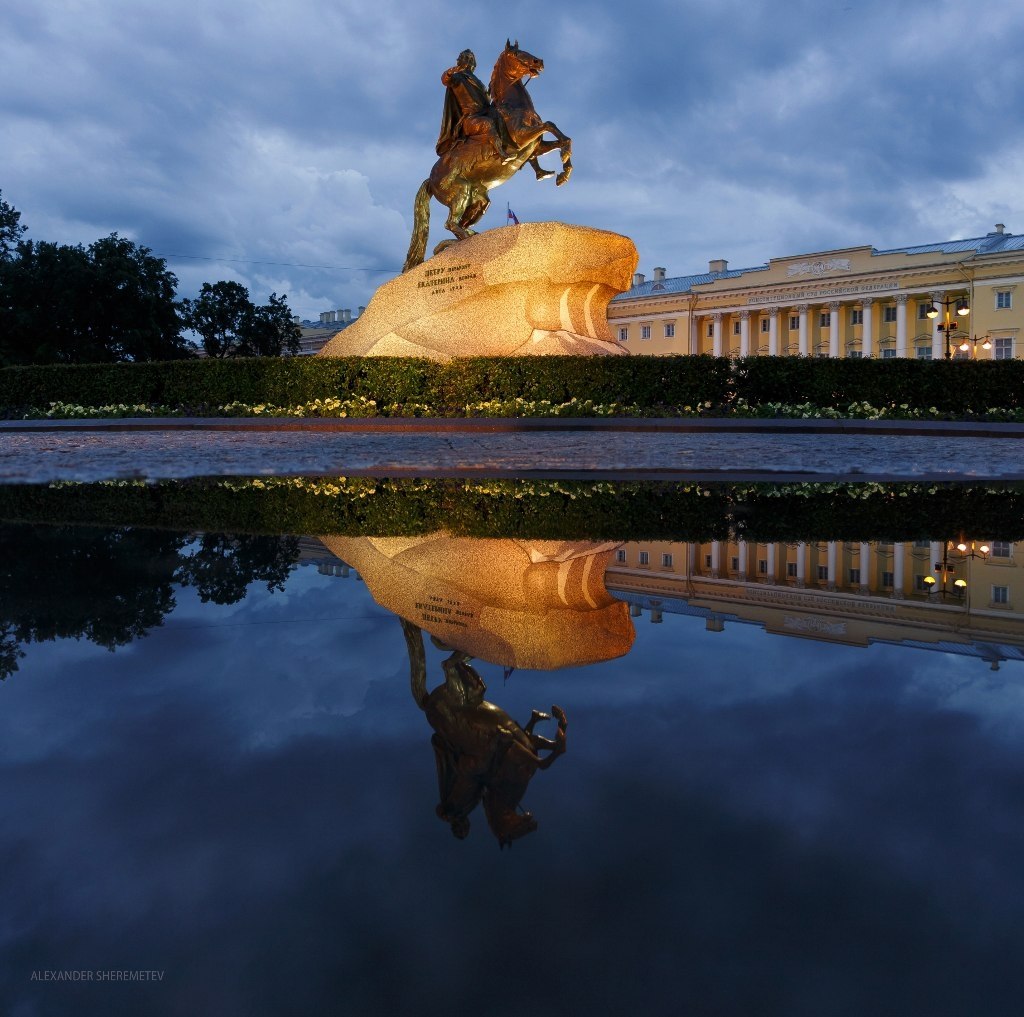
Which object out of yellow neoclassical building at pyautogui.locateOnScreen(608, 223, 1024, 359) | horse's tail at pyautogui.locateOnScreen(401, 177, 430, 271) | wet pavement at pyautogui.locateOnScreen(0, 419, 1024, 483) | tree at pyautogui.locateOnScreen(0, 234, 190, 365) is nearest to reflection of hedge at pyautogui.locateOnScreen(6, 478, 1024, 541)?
wet pavement at pyautogui.locateOnScreen(0, 419, 1024, 483)

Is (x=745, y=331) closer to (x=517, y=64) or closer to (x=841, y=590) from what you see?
(x=517, y=64)

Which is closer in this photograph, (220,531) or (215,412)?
(220,531)

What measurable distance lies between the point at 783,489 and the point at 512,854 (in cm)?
570

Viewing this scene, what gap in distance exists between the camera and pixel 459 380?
15.4 m

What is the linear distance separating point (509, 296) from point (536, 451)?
6495 mm

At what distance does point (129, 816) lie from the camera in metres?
1.22

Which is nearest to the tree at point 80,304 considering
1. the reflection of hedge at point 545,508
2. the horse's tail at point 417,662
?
the reflection of hedge at point 545,508

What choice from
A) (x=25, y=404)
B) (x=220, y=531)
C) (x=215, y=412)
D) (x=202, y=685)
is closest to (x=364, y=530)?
(x=220, y=531)

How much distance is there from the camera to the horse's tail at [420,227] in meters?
17.3

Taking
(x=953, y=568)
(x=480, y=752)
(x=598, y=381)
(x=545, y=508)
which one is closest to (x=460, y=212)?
(x=598, y=381)

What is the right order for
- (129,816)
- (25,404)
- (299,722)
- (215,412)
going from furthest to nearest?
1. (25,404)
2. (215,412)
3. (299,722)
4. (129,816)

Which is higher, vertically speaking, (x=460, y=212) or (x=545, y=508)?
(x=460, y=212)

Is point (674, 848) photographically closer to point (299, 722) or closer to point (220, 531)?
point (299, 722)

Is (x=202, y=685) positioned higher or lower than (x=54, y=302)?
lower
